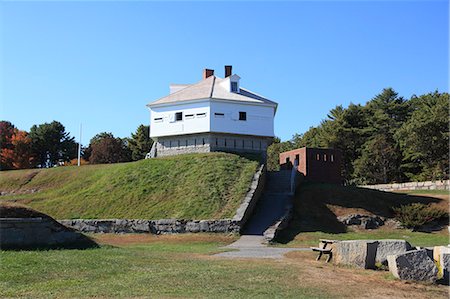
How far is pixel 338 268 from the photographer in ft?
42.8

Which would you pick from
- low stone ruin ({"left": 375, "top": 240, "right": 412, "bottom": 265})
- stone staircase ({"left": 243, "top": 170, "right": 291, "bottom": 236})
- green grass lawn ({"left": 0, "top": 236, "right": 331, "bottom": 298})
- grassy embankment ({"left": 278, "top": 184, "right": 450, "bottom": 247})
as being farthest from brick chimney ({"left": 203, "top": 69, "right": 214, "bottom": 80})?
low stone ruin ({"left": 375, "top": 240, "right": 412, "bottom": 265})

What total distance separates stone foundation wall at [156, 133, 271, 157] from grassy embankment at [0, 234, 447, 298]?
24.5 metres

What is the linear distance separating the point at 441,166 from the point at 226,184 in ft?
76.1

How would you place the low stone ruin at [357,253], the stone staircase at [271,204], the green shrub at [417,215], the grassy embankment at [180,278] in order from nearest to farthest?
1. the grassy embankment at [180,278]
2. the low stone ruin at [357,253]
3. the stone staircase at [271,204]
4. the green shrub at [417,215]

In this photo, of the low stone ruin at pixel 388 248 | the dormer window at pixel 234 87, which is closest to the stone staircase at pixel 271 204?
the dormer window at pixel 234 87

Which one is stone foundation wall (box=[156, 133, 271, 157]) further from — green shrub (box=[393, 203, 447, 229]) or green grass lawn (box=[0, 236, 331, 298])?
green grass lawn (box=[0, 236, 331, 298])

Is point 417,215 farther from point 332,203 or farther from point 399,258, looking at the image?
point 399,258

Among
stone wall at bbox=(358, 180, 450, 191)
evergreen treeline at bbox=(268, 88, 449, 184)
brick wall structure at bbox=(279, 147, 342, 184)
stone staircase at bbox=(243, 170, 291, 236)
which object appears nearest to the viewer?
stone staircase at bbox=(243, 170, 291, 236)

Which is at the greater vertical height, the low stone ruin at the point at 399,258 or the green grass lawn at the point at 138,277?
the low stone ruin at the point at 399,258

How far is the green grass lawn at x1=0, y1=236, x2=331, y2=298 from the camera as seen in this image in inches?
353

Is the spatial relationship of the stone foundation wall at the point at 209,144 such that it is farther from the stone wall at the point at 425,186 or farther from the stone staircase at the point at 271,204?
the stone wall at the point at 425,186

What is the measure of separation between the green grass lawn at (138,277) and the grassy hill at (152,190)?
1293 cm

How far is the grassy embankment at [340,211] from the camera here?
2486cm

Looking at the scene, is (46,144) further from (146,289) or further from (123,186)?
(146,289)
